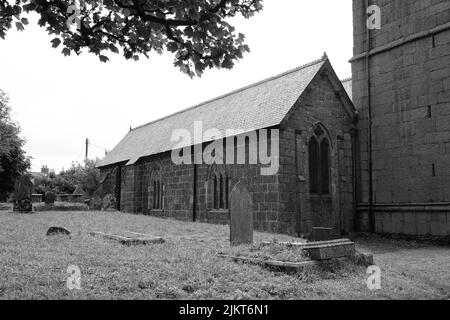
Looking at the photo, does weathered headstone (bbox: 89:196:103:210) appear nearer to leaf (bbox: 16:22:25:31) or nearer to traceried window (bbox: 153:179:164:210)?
traceried window (bbox: 153:179:164:210)

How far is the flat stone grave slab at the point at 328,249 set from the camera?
8.65 m

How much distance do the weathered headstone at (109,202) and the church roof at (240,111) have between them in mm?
2944

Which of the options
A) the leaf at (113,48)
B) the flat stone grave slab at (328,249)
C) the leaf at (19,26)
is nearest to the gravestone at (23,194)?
the leaf at (19,26)

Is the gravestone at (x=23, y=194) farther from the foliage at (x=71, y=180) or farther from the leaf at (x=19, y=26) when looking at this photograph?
the foliage at (x=71, y=180)

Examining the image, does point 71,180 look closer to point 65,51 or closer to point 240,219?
point 240,219

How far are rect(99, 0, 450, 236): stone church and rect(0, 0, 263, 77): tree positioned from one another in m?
11.0

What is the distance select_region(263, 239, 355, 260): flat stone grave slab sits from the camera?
8648mm

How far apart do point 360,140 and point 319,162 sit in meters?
2.59

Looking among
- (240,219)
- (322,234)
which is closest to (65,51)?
(240,219)

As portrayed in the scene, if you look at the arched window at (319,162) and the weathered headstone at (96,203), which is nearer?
the arched window at (319,162)

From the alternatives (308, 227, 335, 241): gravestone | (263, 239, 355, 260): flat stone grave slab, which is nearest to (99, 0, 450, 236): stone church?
(308, 227, 335, 241): gravestone

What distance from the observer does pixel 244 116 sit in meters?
21.3
